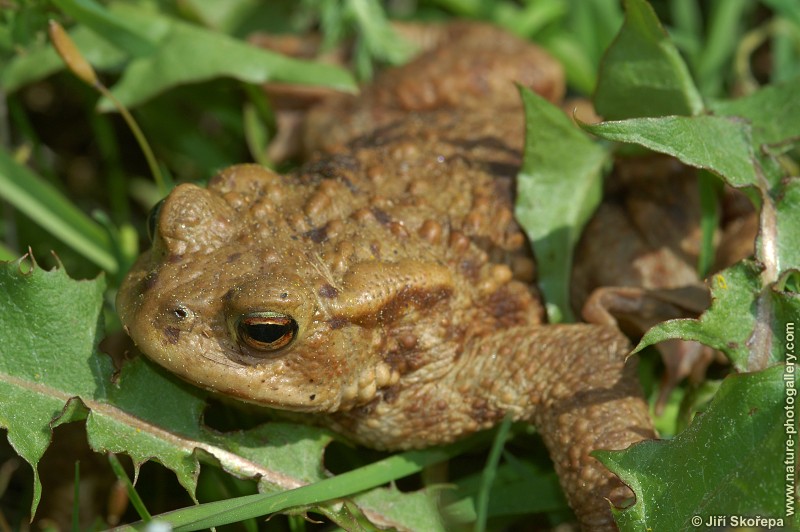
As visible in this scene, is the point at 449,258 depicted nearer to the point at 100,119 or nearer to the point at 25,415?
the point at 25,415

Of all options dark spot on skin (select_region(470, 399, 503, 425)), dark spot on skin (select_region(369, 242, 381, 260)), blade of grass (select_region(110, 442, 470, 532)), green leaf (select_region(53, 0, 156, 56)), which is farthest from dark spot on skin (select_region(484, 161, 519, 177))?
green leaf (select_region(53, 0, 156, 56))

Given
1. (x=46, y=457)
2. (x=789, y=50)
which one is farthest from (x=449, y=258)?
(x=789, y=50)

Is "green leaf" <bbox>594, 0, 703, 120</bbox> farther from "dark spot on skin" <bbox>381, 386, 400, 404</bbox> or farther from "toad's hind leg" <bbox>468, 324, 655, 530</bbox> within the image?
"dark spot on skin" <bbox>381, 386, 400, 404</bbox>

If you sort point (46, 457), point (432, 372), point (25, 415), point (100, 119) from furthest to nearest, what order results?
point (100, 119), point (46, 457), point (432, 372), point (25, 415)

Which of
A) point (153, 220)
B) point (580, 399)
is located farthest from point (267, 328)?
point (580, 399)

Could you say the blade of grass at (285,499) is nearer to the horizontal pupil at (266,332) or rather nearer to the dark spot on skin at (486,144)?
the horizontal pupil at (266,332)

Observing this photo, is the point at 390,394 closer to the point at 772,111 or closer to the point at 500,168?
the point at 500,168
